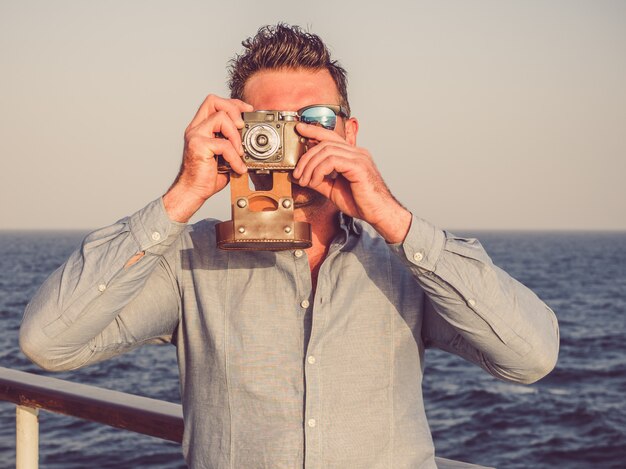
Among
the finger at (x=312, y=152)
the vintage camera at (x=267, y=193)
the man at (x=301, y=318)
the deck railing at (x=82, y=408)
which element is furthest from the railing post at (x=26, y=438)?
the finger at (x=312, y=152)

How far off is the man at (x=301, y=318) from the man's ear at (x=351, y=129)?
0.36m

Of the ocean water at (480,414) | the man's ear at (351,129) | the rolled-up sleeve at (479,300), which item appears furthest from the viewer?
the ocean water at (480,414)

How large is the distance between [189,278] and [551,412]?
14781 millimetres

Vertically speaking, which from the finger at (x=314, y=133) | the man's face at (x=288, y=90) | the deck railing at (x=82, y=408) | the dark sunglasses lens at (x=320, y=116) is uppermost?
the man's face at (x=288, y=90)

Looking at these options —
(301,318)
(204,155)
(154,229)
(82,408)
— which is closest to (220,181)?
(204,155)

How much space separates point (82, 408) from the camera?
7.61 ft

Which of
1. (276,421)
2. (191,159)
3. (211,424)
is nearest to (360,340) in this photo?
(276,421)

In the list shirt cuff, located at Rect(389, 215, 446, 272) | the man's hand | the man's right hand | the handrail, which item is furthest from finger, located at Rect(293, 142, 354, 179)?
the handrail

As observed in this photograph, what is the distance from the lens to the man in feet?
6.16

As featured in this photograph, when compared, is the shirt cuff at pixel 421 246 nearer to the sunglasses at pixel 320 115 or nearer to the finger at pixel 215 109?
the sunglasses at pixel 320 115

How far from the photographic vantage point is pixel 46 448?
11242 mm

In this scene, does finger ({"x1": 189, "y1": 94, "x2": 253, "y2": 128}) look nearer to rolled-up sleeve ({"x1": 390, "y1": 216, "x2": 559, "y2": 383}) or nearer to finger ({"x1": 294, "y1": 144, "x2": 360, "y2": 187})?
finger ({"x1": 294, "y1": 144, "x2": 360, "y2": 187})

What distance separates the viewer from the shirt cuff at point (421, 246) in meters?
1.86

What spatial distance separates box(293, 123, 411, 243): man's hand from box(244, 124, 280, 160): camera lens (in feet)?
0.26
